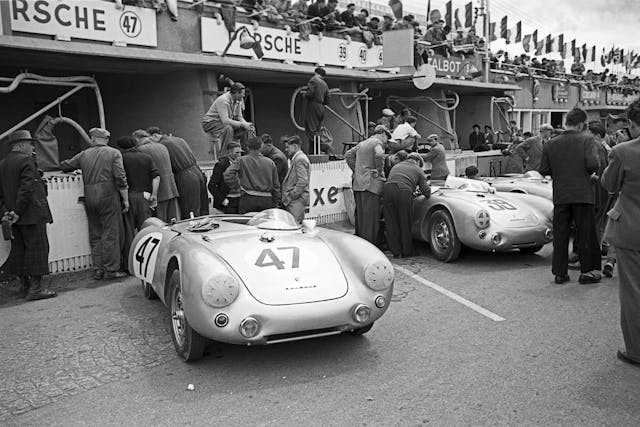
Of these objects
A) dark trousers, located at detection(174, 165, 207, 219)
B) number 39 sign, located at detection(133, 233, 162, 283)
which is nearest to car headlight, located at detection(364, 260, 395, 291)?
number 39 sign, located at detection(133, 233, 162, 283)

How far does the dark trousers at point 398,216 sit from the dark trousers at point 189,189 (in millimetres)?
2635

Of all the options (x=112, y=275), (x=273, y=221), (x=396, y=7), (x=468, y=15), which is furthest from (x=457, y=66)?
(x=273, y=221)

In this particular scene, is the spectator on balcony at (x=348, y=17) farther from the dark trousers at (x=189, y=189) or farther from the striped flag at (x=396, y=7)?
the dark trousers at (x=189, y=189)

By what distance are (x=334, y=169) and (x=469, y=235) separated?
4103mm

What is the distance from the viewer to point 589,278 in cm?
650

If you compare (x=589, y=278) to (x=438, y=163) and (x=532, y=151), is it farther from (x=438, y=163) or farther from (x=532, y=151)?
(x=532, y=151)

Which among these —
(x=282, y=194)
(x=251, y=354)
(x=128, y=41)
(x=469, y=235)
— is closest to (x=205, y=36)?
(x=128, y=41)

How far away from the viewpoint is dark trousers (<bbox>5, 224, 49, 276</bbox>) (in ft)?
20.8

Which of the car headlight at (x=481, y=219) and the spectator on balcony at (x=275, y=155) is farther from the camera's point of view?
the spectator on balcony at (x=275, y=155)

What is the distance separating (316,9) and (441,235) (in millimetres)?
8300

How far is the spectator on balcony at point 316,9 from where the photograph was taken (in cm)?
1426

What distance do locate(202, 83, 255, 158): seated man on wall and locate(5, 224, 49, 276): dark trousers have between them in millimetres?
3498

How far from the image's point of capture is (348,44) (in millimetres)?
14867

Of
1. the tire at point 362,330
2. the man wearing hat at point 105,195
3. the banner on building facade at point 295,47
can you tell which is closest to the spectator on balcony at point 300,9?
the banner on building facade at point 295,47
